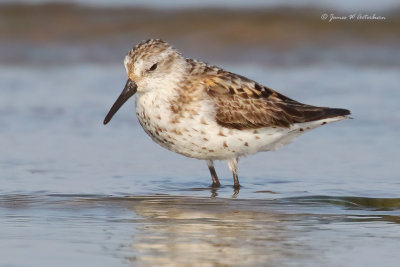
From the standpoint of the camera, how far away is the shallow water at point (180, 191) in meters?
6.99

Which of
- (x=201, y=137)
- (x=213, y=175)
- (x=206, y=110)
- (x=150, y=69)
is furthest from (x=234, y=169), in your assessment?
(x=150, y=69)

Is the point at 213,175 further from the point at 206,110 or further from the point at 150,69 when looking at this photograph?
the point at 150,69

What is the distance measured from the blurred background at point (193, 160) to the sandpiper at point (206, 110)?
0.47 metres

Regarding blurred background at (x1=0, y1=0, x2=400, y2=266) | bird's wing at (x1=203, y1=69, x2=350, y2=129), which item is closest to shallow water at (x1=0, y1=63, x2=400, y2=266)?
blurred background at (x1=0, y1=0, x2=400, y2=266)

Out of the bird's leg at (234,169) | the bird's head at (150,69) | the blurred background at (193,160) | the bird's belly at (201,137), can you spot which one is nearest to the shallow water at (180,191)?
the blurred background at (193,160)

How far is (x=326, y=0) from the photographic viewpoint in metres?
21.1

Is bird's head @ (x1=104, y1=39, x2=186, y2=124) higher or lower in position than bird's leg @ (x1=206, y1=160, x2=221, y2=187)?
higher

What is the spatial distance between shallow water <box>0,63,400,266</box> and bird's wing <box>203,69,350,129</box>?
651 mm

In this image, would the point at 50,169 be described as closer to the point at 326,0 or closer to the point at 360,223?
the point at 360,223

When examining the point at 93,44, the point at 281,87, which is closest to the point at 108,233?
the point at 281,87

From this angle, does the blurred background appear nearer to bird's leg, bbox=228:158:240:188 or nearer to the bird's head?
bird's leg, bbox=228:158:240:188

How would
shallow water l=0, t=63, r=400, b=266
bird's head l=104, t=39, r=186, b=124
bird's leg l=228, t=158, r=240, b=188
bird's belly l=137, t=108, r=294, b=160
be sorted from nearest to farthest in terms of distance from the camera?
shallow water l=0, t=63, r=400, b=266, bird's belly l=137, t=108, r=294, b=160, bird's head l=104, t=39, r=186, b=124, bird's leg l=228, t=158, r=240, b=188

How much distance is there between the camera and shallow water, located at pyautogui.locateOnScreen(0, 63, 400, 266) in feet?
22.9

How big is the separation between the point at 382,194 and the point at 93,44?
10.6 meters
